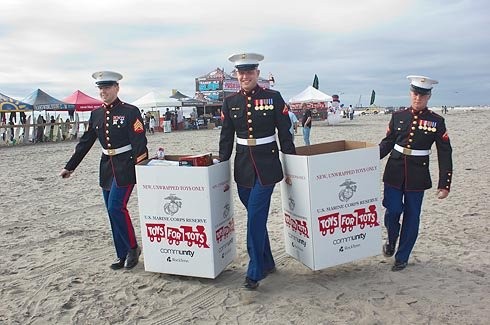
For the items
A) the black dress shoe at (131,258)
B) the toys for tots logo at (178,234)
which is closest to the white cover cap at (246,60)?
the toys for tots logo at (178,234)

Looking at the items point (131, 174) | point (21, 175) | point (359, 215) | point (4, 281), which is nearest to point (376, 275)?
point (359, 215)

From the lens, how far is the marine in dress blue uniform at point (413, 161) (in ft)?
14.2

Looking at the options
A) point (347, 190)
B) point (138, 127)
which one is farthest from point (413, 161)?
point (138, 127)

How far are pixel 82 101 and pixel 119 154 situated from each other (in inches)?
897

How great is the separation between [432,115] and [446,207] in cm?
300

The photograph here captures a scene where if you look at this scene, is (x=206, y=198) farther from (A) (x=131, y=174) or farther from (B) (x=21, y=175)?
(B) (x=21, y=175)

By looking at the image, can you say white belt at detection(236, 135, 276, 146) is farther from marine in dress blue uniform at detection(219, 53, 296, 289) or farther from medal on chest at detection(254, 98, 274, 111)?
medal on chest at detection(254, 98, 274, 111)

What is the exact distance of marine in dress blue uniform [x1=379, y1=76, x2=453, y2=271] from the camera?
4.32 m

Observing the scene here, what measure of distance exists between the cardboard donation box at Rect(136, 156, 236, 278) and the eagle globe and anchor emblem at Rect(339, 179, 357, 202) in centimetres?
109

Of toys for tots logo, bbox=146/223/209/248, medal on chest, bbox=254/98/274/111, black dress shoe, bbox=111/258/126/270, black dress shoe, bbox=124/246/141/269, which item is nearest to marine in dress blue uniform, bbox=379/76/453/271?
medal on chest, bbox=254/98/274/111

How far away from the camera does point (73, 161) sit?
493 cm

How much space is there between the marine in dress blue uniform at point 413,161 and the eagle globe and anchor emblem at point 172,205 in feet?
6.69

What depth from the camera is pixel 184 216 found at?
414 centimetres

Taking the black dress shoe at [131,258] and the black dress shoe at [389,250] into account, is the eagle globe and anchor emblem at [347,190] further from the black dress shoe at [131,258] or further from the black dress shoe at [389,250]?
the black dress shoe at [131,258]
